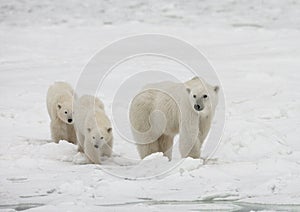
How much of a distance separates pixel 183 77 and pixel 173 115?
443 cm

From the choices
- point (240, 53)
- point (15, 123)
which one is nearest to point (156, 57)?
point (240, 53)

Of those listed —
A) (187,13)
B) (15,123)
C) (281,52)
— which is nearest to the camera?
(15,123)

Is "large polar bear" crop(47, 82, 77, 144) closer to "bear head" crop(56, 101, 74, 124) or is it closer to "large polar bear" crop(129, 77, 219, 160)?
"bear head" crop(56, 101, 74, 124)

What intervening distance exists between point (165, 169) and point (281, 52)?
6.88 m

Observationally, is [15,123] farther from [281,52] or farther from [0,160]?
[281,52]

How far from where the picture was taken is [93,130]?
6523 mm

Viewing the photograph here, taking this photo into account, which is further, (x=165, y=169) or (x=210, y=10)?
(x=210, y=10)

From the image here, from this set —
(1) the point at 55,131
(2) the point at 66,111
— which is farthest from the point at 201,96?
(1) the point at 55,131

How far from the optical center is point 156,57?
40.2 feet

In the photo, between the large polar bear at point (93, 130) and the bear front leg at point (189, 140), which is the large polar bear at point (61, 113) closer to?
Answer: the large polar bear at point (93, 130)

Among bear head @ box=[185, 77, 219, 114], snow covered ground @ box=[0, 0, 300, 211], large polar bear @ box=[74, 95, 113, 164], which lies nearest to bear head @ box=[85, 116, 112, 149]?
large polar bear @ box=[74, 95, 113, 164]

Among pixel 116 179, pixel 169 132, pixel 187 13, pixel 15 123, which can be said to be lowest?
pixel 116 179

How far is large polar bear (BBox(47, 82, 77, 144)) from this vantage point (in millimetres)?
7191

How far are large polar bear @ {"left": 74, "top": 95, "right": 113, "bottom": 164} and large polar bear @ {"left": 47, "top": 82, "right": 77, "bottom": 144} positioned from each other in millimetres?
180
